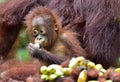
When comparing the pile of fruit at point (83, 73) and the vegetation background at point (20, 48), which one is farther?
the vegetation background at point (20, 48)

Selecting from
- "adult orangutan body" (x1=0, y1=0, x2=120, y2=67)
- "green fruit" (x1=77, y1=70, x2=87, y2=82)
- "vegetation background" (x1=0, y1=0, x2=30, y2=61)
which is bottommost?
"green fruit" (x1=77, y1=70, x2=87, y2=82)

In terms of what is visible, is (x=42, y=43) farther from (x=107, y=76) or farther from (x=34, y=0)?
(x=107, y=76)

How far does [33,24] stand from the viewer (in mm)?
2621

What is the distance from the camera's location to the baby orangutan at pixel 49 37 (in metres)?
2.52

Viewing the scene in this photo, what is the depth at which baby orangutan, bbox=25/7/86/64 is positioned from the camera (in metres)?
2.52

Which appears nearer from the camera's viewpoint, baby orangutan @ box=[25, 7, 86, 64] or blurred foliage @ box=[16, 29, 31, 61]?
baby orangutan @ box=[25, 7, 86, 64]

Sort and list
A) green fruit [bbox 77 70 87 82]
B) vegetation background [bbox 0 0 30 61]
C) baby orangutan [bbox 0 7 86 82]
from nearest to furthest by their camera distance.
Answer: green fruit [bbox 77 70 87 82], baby orangutan [bbox 0 7 86 82], vegetation background [bbox 0 0 30 61]

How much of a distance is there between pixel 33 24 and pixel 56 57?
255mm

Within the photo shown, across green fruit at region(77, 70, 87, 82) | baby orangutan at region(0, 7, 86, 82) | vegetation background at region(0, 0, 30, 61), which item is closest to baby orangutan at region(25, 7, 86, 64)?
baby orangutan at region(0, 7, 86, 82)

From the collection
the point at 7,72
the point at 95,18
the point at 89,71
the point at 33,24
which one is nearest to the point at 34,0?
the point at 33,24

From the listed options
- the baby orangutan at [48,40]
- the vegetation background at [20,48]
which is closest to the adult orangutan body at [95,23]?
the baby orangutan at [48,40]

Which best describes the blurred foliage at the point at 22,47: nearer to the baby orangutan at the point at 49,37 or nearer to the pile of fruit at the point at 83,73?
the baby orangutan at the point at 49,37

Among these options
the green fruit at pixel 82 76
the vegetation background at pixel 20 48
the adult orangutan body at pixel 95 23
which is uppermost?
the vegetation background at pixel 20 48

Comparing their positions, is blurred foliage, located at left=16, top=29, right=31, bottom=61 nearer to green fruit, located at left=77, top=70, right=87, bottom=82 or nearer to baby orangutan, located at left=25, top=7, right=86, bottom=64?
baby orangutan, located at left=25, top=7, right=86, bottom=64
